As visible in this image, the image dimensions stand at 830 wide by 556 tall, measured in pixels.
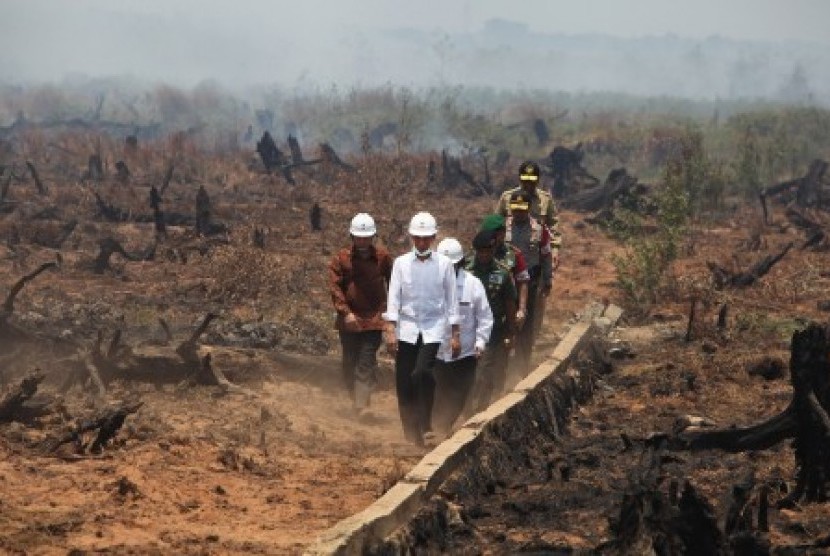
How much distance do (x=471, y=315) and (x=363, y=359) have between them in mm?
1481

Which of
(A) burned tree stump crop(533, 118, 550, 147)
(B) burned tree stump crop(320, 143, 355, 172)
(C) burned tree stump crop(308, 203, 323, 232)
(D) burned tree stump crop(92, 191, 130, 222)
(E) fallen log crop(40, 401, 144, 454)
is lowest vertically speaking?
(D) burned tree stump crop(92, 191, 130, 222)

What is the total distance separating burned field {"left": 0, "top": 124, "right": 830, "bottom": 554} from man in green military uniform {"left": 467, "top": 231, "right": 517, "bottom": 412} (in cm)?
71

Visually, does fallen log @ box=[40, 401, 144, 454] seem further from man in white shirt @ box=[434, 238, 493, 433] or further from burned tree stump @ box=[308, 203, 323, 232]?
burned tree stump @ box=[308, 203, 323, 232]

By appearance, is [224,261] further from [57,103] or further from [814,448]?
[57,103]

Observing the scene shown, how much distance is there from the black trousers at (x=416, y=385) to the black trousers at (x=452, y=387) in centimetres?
31

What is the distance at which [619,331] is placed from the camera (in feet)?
50.8

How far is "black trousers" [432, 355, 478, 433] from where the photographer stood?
1021cm

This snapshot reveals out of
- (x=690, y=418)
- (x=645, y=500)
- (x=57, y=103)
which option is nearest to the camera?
(x=645, y=500)

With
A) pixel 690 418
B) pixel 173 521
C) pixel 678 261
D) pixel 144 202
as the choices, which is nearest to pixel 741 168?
pixel 678 261

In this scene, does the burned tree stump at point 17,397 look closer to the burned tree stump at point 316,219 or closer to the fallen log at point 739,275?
the fallen log at point 739,275

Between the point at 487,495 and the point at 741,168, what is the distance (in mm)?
24169

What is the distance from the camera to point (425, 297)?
32.1 ft

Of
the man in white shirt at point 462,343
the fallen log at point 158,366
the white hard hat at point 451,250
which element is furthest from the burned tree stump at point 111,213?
the white hard hat at point 451,250

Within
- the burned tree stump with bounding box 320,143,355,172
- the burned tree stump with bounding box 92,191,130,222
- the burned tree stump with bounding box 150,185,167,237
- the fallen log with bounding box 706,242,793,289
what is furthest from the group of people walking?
the burned tree stump with bounding box 320,143,355,172
